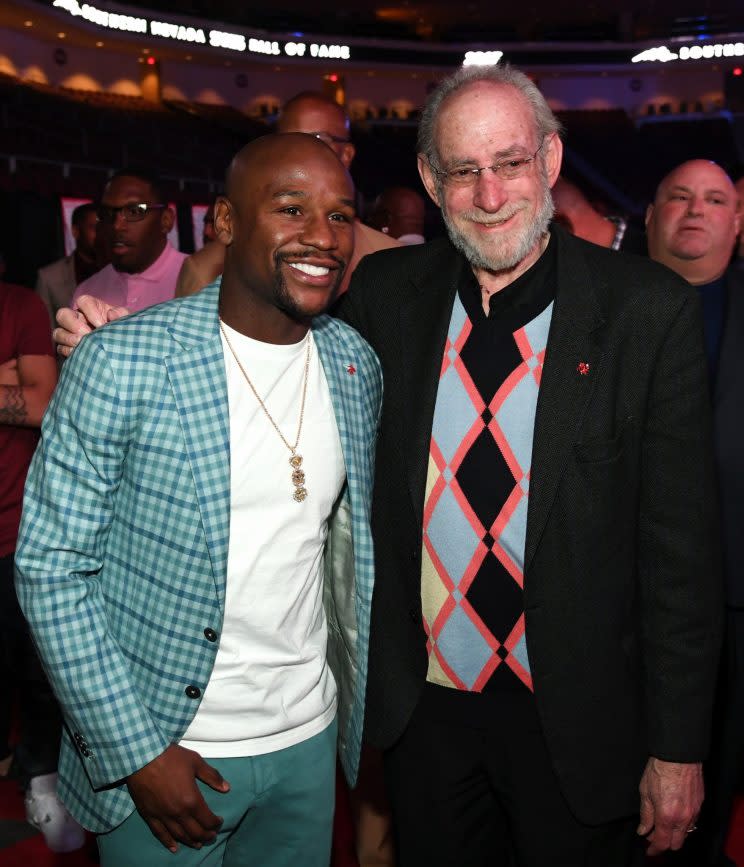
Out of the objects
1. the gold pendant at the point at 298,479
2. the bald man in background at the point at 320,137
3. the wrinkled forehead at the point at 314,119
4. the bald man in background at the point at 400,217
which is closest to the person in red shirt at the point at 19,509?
the bald man in background at the point at 320,137

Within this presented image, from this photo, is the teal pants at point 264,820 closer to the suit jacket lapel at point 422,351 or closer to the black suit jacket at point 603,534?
the black suit jacket at point 603,534

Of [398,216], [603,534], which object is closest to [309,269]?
[603,534]

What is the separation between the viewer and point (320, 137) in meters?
2.72

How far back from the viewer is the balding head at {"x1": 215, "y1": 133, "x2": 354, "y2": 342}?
148 centimetres

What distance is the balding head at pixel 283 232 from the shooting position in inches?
58.1

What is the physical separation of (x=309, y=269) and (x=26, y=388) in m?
1.51

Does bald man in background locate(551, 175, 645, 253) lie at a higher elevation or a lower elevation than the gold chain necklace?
higher

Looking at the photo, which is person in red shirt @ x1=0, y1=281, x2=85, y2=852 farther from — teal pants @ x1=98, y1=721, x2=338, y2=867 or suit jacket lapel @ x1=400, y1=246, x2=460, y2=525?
teal pants @ x1=98, y1=721, x2=338, y2=867

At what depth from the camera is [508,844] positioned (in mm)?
1921

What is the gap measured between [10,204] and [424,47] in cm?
1730

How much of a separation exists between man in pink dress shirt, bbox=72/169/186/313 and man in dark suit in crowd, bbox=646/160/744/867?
6.11 feet

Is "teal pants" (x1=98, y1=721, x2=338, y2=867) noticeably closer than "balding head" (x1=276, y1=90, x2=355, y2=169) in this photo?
Yes

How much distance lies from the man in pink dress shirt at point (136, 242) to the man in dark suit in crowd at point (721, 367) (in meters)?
1.86

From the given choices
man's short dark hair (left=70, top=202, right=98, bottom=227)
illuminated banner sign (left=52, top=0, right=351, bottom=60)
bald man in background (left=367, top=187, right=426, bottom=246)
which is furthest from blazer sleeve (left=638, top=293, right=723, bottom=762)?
illuminated banner sign (left=52, top=0, right=351, bottom=60)
